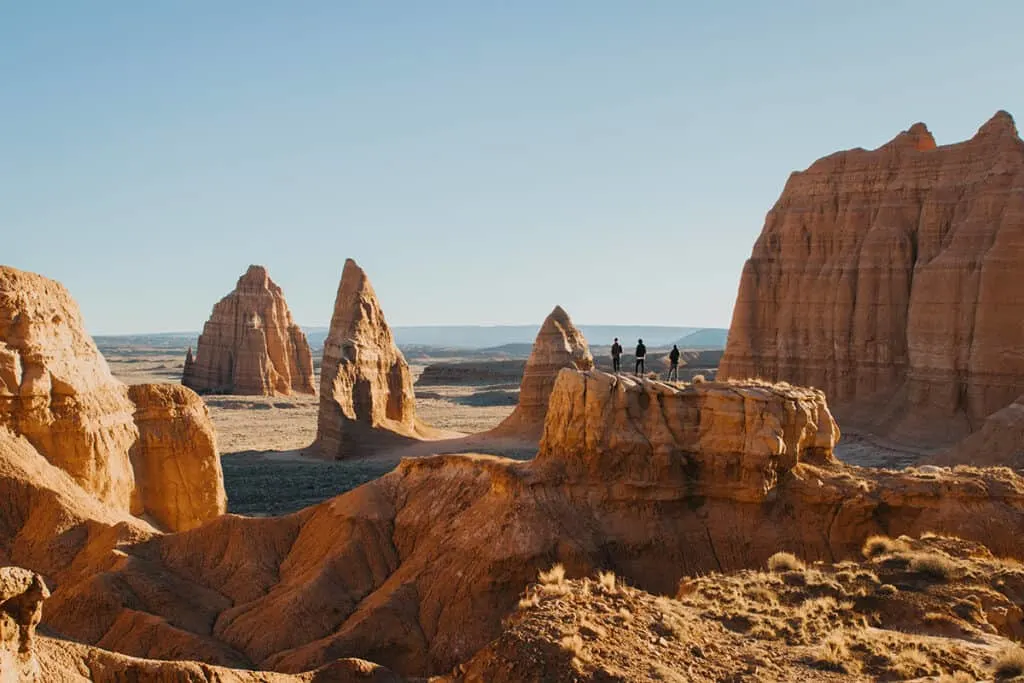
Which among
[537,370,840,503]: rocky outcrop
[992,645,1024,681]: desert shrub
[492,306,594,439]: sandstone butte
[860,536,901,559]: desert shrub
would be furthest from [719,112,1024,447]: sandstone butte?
[992,645,1024,681]: desert shrub

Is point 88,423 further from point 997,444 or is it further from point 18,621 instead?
point 997,444

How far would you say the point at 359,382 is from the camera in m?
53.6

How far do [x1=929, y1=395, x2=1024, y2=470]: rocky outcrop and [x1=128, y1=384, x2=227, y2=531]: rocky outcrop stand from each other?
26.4m

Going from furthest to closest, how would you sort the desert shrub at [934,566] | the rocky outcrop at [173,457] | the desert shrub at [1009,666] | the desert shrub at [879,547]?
1. the rocky outcrop at [173,457]
2. the desert shrub at [879,547]
3. the desert shrub at [934,566]
4. the desert shrub at [1009,666]

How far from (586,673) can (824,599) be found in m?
4.92

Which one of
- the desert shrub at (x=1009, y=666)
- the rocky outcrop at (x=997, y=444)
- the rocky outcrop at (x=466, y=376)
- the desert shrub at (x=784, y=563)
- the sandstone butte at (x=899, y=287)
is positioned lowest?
the rocky outcrop at (x=466, y=376)

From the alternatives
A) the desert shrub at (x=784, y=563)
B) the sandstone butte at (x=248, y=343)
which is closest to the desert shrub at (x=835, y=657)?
the desert shrub at (x=784, y=563)

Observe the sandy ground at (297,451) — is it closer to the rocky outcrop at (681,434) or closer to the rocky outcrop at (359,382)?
the rocky outcrop at (359,382)

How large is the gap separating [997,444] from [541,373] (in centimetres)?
2469

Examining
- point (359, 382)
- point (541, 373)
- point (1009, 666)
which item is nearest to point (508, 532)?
point (1009, 666)

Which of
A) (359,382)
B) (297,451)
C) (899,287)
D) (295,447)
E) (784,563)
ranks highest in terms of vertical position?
(899,287)

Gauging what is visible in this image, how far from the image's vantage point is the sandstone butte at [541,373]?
56153mm

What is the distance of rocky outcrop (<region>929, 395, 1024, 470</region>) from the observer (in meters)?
36.7

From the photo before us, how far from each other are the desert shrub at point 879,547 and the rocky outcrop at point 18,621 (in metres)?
13.5
